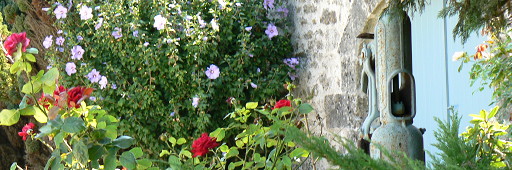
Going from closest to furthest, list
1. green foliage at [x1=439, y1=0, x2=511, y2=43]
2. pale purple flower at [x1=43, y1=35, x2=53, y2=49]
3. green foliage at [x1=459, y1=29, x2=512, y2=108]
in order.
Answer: green foliage at [x1=439, y1=0, x2=511, y2=43]
green foliage at [x1=459, y1=29, x2=512, y2=108]
pale purple flower at [x1=43, y1=35, x2=53, y2=49]

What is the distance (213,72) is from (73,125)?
3.20 metres

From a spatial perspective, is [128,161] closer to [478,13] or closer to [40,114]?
[40,114]

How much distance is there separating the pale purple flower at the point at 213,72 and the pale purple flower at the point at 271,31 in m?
0.44

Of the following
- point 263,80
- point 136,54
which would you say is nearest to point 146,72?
point 136,54

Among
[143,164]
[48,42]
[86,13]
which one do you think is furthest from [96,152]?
[48,42]

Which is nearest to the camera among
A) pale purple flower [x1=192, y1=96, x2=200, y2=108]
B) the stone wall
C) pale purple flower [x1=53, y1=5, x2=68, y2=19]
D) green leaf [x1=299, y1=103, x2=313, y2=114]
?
green leaf [x1=299, y1=103, x2=313, y2=114]

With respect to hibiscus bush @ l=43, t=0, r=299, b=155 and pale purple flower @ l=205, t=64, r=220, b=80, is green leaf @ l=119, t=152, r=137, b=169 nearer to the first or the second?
hibiscus bush @ l=43, t=0, r=299, b=155

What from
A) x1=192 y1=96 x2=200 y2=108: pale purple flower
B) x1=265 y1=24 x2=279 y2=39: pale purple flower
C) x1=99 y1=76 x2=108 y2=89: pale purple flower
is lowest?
x1=192 y1=96 x2=200 y2=108: pale purple flower

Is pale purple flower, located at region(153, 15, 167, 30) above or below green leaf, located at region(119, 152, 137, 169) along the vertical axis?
below

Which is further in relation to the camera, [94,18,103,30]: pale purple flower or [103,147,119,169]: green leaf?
[94,18,103,30]: pale purple flower

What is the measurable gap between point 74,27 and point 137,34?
700 millimetres

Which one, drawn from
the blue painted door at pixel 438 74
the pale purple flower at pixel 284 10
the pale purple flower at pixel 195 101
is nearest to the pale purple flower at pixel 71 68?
the pale purple flower at pixel 195 101

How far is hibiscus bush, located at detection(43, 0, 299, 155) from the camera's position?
5.86 meters

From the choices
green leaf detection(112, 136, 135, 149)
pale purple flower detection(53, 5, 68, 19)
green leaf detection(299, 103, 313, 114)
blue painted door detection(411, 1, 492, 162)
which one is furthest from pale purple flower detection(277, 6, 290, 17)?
green leaf detection(112, 136, 135, 149)
